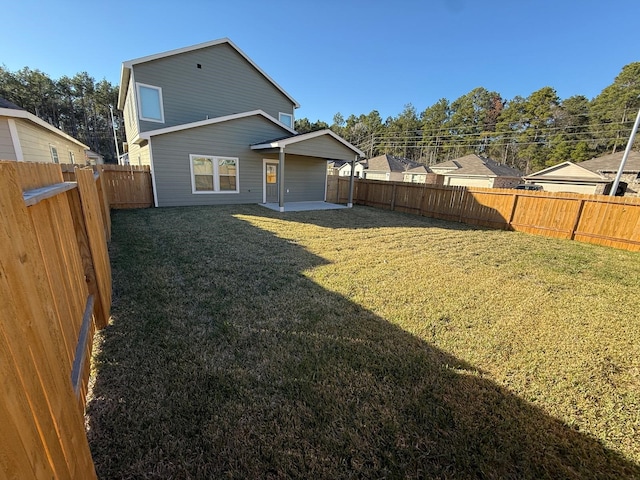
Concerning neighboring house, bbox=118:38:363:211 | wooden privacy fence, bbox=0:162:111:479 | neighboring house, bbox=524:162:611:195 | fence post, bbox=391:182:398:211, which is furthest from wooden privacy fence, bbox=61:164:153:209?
neighboring house, bbox=524:162:611:195

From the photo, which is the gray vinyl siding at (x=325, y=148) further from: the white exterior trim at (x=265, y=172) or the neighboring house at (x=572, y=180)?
the neighboring house at (x=572, y=180)

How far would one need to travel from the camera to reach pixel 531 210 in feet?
29.6

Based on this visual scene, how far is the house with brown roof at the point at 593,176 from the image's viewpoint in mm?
19812

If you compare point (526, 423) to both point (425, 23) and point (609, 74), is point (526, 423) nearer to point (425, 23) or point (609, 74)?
point (425, 23)

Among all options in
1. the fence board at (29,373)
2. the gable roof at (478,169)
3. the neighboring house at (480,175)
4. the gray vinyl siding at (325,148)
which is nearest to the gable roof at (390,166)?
the gable roof at (478,169)

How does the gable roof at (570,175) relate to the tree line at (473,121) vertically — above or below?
below

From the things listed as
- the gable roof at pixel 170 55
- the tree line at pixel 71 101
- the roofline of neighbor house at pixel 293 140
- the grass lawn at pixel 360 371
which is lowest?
the grass lawn at pixel 360 371

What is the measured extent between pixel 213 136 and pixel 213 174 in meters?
1.56

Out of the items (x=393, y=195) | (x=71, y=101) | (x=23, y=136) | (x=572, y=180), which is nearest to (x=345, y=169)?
(x=572, y=180)

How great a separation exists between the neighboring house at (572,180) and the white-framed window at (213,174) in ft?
85.9

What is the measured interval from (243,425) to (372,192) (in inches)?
530

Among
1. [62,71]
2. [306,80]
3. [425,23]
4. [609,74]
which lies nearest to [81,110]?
[62,71]

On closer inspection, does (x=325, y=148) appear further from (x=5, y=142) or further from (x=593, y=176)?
(x=593, y=176)

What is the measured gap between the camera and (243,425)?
1891 millimetres
